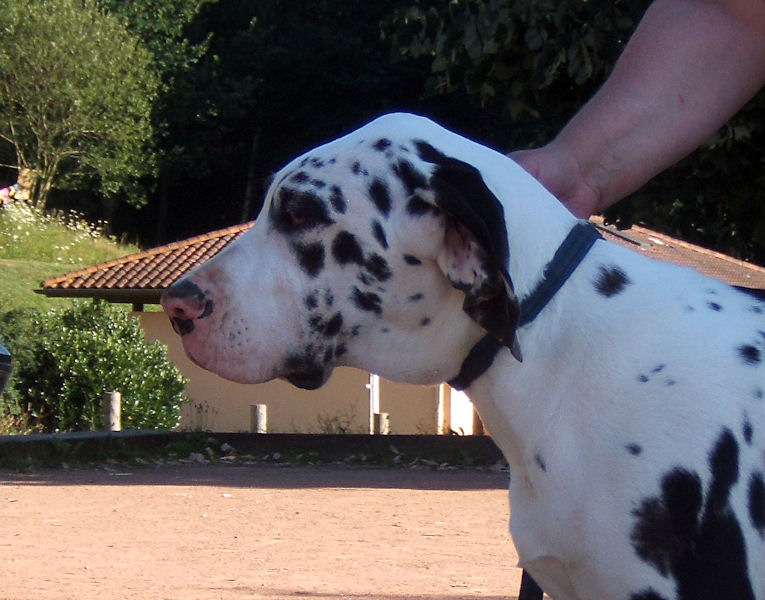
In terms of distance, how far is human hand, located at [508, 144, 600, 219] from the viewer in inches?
139

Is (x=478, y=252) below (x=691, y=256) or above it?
above

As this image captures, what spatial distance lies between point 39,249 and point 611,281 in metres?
38.2

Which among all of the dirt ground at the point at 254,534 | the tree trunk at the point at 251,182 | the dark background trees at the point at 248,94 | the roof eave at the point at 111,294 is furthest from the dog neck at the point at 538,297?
the tree trunk at the point at 251,182

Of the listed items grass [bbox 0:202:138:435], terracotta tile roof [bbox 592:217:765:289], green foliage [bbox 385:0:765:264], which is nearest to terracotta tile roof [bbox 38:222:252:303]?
grass [bbox 0:202:138:435]

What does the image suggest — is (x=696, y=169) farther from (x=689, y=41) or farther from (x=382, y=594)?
(x=689, y=41)

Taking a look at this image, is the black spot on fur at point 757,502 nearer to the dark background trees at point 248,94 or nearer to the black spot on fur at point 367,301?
the black spot on fur at point 367,301

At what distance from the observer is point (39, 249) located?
3953 centimetres

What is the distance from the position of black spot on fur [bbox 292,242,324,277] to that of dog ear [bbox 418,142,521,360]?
285mm

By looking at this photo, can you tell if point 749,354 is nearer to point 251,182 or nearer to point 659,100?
point 659,100

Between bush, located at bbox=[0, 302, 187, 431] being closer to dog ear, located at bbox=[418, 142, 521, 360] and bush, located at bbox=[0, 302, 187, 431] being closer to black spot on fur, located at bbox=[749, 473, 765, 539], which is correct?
dog ear, located at bbox=[418, 142, 521, 360]

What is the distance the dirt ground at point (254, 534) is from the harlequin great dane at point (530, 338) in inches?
177

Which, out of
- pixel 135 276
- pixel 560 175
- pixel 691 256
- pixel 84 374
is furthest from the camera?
pixel 691 256

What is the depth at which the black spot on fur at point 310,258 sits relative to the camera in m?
2.94

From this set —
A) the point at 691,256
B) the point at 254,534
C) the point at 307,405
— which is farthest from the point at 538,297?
the point at 691,256
